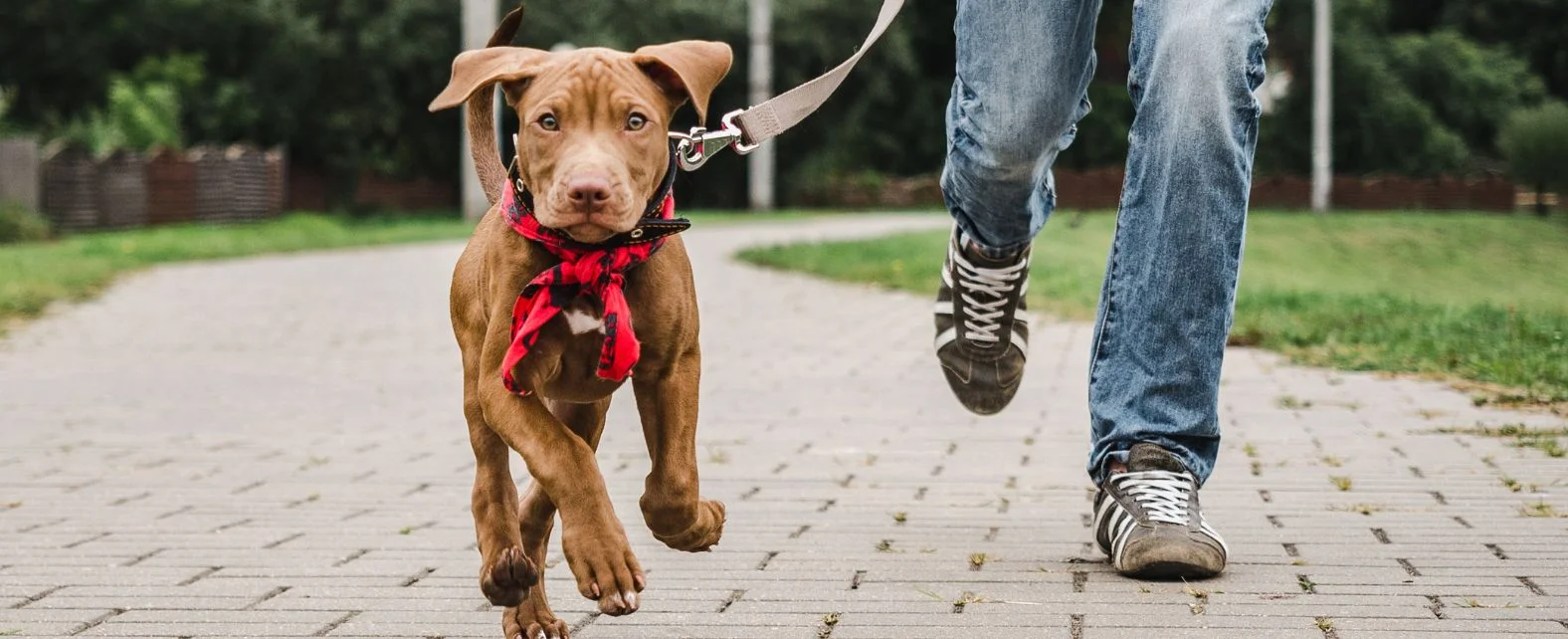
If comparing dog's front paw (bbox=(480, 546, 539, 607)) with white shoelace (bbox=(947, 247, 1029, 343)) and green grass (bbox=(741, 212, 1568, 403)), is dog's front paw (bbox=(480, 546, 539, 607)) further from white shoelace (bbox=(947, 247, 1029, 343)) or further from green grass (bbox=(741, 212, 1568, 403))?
green grass (bbox=(741, 212, 1568, 403))

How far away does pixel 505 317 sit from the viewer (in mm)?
2750

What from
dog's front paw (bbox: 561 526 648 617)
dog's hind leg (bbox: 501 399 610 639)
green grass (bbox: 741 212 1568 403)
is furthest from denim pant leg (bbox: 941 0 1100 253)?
green grass (bbox: 741 212 1568 403)

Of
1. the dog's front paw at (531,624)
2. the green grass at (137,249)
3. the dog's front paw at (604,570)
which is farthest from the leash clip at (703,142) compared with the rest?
the green grass at (137,249)

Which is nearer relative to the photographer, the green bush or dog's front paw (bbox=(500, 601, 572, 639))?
dog's front paw (bbox=(500, 601, 572, 639))

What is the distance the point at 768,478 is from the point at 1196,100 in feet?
6.88

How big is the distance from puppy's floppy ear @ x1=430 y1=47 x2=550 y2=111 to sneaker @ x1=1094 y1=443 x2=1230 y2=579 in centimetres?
156

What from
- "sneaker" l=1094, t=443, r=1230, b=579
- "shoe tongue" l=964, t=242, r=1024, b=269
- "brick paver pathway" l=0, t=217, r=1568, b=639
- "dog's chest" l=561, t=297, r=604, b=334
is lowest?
"brick paver pathway" l=0, t=217, r=1568, b=639

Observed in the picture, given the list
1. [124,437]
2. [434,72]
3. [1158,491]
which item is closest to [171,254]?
[124,437]

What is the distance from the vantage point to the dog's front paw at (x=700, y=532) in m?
2.93

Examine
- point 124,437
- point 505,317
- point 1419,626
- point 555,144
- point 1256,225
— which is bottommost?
point 1256,225

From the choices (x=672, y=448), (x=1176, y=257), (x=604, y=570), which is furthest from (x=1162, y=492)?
(x=604, y=570)

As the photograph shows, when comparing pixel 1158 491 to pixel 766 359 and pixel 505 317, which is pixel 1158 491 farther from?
pixel 766 359

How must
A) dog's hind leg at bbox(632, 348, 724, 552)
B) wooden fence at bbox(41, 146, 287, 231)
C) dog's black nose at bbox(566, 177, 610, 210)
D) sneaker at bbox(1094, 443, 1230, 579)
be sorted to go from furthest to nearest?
wooden fence at bbox(41, 146, 287, 231)
sneaker at bbox(1094, 443, 1230, 579)
dog's hind leg at bbox(632, 348, 724, 552)
dog's black nose at bbox(566, 177, 610, 210)

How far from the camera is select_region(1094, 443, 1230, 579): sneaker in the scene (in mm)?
3529
